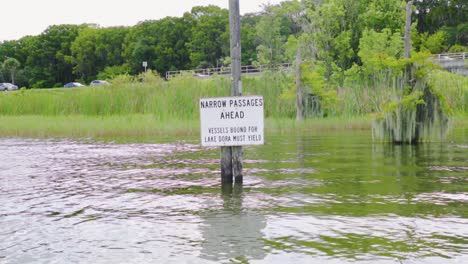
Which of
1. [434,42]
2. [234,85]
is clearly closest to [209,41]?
[434,42]

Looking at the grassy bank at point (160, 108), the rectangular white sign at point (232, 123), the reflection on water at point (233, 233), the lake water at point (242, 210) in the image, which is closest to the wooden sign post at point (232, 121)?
the rectangular white sign at point (232, 123)

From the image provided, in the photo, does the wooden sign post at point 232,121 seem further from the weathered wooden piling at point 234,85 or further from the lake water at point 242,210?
the lake water at point 242,210

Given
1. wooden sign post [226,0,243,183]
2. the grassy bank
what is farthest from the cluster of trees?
wooden sign post [226,0,243,183]

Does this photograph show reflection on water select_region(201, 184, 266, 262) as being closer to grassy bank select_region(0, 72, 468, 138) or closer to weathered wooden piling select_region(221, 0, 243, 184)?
weathered wooden piling select_region(221, 0, 243, 184)

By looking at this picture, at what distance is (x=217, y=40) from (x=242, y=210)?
93.2m

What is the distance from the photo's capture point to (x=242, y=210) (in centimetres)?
784

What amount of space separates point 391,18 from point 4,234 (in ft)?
181

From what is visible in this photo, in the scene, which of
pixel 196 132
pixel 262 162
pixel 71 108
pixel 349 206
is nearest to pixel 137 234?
pixel 349 206

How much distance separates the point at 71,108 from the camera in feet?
107

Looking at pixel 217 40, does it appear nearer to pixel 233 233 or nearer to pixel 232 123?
pixel 232 123

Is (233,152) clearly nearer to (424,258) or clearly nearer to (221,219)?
(221,219)

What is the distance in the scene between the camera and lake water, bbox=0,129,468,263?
589 centimetres

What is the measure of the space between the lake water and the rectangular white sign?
85cm

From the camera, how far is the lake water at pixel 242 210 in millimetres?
5887
